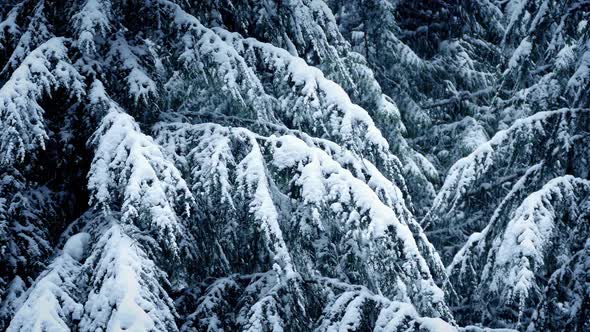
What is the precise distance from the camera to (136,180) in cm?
251

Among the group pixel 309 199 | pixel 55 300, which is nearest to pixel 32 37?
pixel 55 300

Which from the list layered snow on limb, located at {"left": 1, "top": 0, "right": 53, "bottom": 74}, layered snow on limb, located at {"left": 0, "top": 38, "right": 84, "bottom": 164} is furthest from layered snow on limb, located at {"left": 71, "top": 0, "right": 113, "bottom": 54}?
layered snow on limb, located at {"left": 1, "top": 0, "right": 53, "bottom": 74}

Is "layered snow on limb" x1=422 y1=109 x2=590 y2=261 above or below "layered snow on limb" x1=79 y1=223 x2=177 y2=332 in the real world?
below

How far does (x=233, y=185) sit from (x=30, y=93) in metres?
1.13

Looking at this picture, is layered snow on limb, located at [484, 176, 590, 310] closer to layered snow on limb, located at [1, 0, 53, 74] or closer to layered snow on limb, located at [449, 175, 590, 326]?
layered snow on limb, located at [449, 175, 590, 326]

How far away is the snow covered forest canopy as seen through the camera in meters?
2.55

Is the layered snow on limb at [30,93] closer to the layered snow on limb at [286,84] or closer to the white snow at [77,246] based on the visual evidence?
the white snow at [77,246]

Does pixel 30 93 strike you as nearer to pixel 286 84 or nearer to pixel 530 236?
pixel 286 84

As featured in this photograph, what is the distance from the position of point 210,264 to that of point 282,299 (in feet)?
2.73

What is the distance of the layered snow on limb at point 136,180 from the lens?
251 cm

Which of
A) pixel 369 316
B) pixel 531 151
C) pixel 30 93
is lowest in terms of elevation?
pixel 369 316

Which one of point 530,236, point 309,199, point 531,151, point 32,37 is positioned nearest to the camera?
point 309,199

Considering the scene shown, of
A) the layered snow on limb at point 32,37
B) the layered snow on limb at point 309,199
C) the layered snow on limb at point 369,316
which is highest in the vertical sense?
the layered snow on limb at point 32,37

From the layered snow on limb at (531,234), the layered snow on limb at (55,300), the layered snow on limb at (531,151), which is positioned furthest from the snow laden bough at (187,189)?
the layered snow on limb at (531,151)
